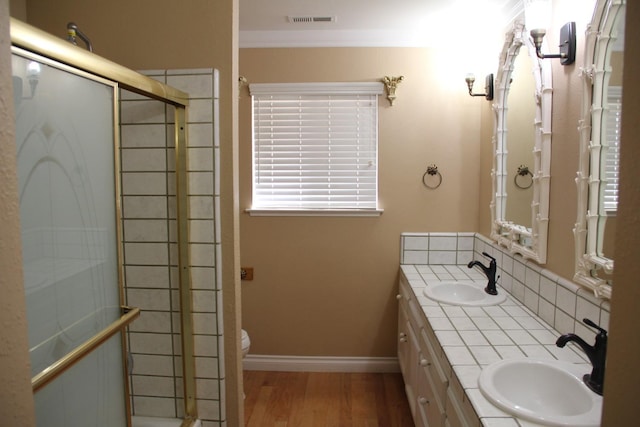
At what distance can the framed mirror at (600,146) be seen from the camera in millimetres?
1320

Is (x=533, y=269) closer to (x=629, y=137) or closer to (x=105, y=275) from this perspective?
(x=629, y=137)

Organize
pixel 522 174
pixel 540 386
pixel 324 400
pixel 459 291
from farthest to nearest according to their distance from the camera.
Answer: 1. pixel 324 400
2. pixel 459 291
3. pixel 522 174
4. pixel 540 386

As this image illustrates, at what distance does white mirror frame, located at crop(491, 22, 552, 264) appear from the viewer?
5.77ft

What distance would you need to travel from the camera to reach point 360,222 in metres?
2.81

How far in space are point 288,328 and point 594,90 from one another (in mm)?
2325

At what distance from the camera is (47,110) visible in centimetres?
93

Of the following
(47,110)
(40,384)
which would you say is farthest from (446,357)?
(47,110)

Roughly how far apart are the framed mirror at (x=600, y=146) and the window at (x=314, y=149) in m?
1.45

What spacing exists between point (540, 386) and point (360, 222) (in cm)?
165

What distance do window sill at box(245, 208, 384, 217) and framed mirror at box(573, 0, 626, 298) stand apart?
1436 mm

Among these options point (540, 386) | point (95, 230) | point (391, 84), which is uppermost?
point (391, 84)

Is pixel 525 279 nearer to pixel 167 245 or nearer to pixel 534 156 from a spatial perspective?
pixel 534 156

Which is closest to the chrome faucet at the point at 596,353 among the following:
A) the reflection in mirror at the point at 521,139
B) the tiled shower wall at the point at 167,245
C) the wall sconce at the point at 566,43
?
the reflection in mirror at the point at 521,139

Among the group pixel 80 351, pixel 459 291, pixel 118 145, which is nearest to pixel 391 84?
pixel 459 291
